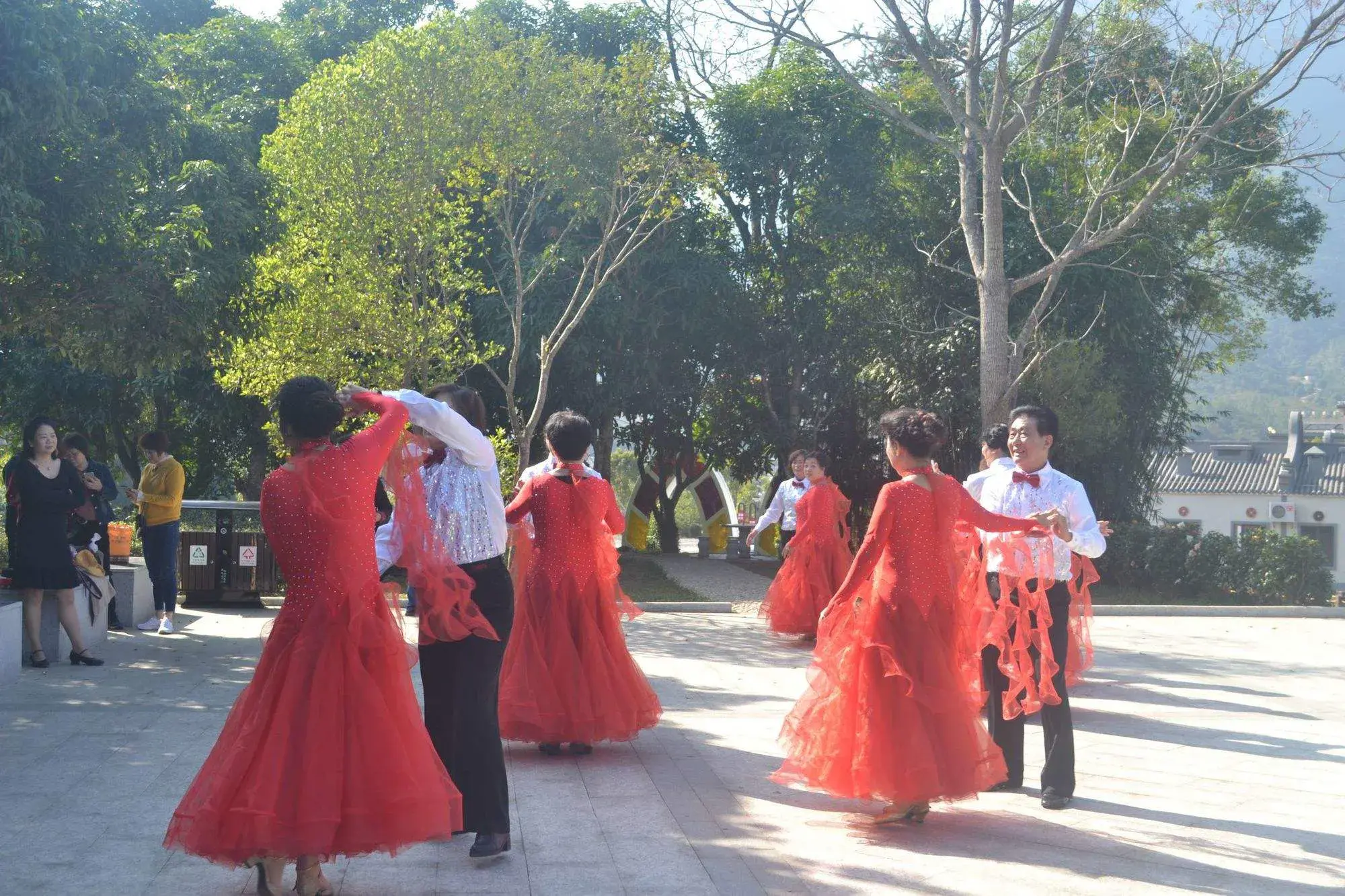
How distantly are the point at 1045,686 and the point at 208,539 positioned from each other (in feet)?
35.5

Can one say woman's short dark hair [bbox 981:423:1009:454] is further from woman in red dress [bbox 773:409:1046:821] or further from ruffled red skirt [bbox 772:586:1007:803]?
ruffled red skirt [bbox 772:586:1007:803]

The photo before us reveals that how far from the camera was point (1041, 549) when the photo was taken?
21.6 feet

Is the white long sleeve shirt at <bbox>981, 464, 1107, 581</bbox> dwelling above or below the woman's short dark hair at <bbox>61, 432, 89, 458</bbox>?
below

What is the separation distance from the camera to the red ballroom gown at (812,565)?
1266 centimetres

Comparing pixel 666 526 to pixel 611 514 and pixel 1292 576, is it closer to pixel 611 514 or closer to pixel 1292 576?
pixel 1292 576

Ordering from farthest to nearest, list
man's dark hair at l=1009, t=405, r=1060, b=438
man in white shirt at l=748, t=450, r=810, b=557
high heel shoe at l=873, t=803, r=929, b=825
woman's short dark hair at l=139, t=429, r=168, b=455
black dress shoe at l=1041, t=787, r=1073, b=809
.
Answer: man in white shirt at l=748, t=450, r=810, b=557, woman's short dark hair at l=139, t=429, r=168, b=455, man's dark hair at l=1009, t=405, r=1060, b=438, black dress shoe at l=1041, t=787, r=1073, b=809, high heel shoe at l=873, t=803, r=929, b=825

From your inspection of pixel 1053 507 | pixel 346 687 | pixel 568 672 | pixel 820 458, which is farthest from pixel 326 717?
pixel 820 458

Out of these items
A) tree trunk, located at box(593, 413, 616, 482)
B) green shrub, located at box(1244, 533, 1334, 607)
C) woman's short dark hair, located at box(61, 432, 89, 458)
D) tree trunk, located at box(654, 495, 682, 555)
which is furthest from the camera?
tree trunk, located at box(654, 495, 682, 555)

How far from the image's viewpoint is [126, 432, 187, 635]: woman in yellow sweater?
11953mm

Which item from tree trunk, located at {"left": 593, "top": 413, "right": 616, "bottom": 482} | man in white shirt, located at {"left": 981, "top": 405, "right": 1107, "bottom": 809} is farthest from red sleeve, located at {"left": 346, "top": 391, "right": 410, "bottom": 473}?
tree trunk, located at {"left": 593, "top": 413, "right": 616, "bottom": 482}

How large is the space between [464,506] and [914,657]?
1.99 m

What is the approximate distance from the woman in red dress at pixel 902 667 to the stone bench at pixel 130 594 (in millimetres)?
8716

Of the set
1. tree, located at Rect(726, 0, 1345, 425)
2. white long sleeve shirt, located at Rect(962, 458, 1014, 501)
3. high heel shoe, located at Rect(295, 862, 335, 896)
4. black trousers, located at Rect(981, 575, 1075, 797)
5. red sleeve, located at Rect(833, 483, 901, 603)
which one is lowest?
high heel shoe, located at Rect(295, 862, 335, 896)

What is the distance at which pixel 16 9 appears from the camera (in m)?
9.66
